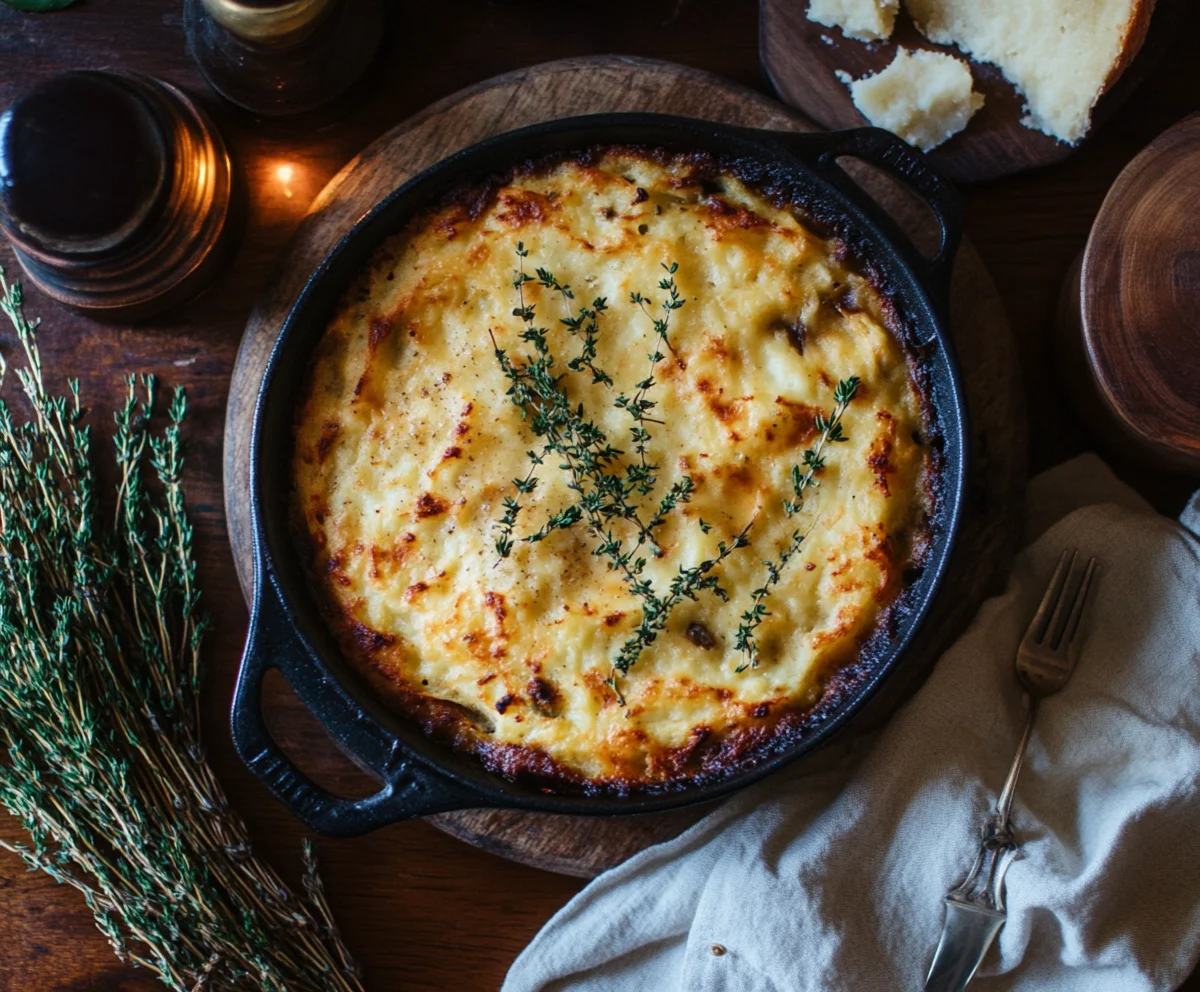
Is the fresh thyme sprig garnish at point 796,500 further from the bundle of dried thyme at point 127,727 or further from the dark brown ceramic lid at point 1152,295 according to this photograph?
the bundle of dried thyme at point 127,727

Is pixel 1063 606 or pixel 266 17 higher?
pixel 266 17

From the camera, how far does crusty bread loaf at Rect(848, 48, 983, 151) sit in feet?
9.30

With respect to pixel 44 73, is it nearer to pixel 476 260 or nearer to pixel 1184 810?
pixel 476 260

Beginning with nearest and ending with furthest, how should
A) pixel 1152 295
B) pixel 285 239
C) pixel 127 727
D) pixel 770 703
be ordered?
pixel 770 703 < pixel 1152 295 < pixel 127 727 < pixel 285 239

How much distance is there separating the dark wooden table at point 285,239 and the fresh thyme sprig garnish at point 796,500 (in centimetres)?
84

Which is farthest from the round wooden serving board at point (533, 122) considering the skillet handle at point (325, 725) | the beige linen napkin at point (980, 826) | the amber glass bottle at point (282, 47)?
the skillet handle at point (325, 725)

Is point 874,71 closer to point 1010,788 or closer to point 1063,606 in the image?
point 1063,606

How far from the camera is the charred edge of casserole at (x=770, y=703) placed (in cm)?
246

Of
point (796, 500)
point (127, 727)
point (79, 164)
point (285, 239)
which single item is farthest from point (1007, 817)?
point (79, 164)

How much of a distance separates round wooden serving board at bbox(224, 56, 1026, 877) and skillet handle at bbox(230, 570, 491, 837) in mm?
441

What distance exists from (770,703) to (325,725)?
96cm

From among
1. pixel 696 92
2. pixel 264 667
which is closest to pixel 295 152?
pixel 696 92

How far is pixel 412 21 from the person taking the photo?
3074 millimetres

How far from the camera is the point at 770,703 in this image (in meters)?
2.44
